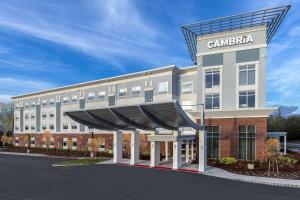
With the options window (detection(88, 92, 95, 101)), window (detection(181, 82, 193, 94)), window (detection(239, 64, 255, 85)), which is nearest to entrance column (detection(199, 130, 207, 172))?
window (detection(239, 64, 255, 85))

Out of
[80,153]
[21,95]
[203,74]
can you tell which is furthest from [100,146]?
[21,95]

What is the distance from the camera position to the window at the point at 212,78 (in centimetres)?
3625

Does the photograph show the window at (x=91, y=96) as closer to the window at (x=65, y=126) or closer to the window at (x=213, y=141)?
the window at (x=65, y=126)

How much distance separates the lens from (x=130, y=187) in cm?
1969

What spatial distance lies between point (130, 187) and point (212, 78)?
21.1 m

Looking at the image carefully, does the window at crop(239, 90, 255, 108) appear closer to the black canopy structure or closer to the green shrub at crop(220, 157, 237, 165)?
the green shrub at crop(220, 157, 237, 165)

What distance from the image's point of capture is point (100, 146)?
49.9 metres

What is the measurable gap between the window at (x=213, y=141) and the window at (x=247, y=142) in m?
2.75

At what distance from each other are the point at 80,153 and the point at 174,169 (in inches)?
917

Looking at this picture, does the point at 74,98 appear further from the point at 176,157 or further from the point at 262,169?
the point at 262,169

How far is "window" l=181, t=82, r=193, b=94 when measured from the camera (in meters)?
40.3

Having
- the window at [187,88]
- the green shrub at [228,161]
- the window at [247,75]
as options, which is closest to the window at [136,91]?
the window at [187,88]

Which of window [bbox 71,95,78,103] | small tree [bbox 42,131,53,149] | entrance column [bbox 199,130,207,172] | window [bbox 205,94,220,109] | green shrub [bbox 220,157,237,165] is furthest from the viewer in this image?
small tree [bbox 42,131,53,149]

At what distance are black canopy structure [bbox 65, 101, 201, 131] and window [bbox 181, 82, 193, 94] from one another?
997cm
